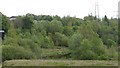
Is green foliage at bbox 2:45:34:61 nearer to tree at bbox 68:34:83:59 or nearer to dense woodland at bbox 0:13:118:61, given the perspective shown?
dense woodland at bbox 0:13:118:61

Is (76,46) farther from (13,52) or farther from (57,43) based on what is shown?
(57,43)

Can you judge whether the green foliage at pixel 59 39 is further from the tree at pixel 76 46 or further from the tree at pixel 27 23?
the tree at pixel 76 46

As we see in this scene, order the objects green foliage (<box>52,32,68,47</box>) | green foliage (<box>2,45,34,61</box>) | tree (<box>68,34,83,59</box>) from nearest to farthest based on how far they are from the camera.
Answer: green foliage (<box>2,45,34,61</box>) < tree (<box>68,34,83,59</box>) < green foliage (<box>52,32,68,47</box>)

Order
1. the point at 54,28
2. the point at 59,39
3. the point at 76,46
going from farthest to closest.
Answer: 1. the point at 54,28
2. the point at 59,39
3. the point at 76,46

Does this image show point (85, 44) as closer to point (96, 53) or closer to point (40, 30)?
point (96, 53)

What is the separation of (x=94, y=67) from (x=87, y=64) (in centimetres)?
20

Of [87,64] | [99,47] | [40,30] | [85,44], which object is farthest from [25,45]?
[40,30]

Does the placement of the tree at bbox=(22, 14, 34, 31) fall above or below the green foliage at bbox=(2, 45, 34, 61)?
above

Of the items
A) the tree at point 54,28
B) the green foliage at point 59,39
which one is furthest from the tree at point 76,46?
the tree at point 54,28

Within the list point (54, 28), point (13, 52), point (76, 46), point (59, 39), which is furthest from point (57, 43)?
point (13, 52)

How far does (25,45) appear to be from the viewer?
32.0 ft

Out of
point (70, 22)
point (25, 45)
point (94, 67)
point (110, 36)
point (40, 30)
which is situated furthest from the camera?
point (70, 22)

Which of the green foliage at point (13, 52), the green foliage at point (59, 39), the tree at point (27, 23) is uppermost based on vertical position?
the tree at point (27, 23)

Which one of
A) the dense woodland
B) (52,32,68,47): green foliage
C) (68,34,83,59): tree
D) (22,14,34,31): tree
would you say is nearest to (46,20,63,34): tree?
the dense woodland
